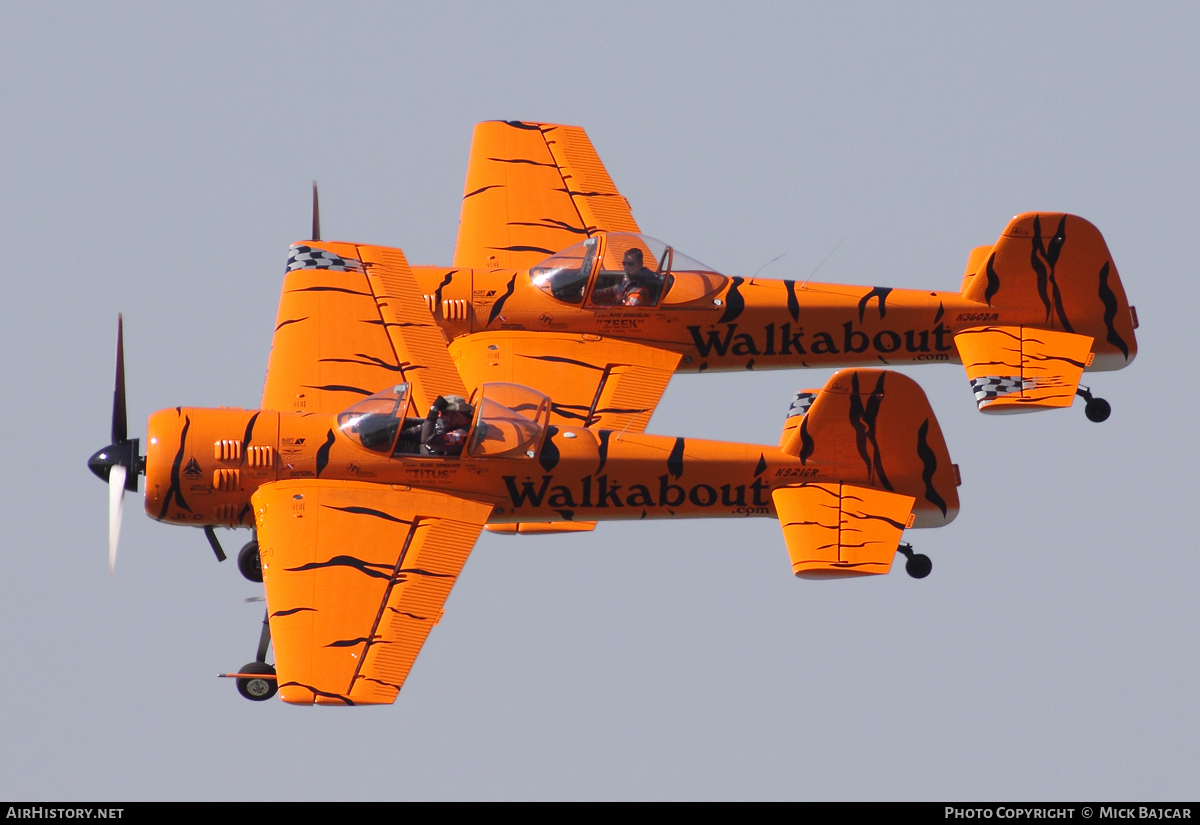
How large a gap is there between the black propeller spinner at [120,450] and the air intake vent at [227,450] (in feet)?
3.28

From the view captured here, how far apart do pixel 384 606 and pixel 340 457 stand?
89.0 inches

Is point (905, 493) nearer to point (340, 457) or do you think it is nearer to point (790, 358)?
point (790, 358)

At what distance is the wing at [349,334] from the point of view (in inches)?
1252

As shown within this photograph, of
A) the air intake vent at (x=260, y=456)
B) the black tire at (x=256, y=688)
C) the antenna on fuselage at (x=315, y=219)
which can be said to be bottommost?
the black tire at (x=256, y=688)

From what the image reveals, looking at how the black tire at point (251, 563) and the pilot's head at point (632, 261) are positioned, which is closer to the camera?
the black tire at point (251, 563)

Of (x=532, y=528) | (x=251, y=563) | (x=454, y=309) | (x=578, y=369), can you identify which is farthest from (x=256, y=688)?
(x=454, y=309)

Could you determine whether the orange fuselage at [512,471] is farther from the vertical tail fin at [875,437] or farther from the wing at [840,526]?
the wing at [840,526]

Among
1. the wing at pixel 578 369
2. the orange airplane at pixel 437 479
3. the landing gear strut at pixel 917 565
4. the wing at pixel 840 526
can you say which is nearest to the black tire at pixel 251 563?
the orange airplane at pixel 437 479

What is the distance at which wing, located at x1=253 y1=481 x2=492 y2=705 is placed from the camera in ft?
91.2

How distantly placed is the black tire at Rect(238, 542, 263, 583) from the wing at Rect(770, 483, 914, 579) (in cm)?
626

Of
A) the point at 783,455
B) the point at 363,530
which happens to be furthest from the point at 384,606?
the point at 783,455

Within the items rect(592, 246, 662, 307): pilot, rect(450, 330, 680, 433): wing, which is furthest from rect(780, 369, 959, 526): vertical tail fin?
rect(592, 246, 662, 307): pilot

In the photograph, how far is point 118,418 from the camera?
30.7 m

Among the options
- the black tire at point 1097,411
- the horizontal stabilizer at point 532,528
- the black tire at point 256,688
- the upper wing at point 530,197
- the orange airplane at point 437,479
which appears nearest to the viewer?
the black tire at point 256,688
